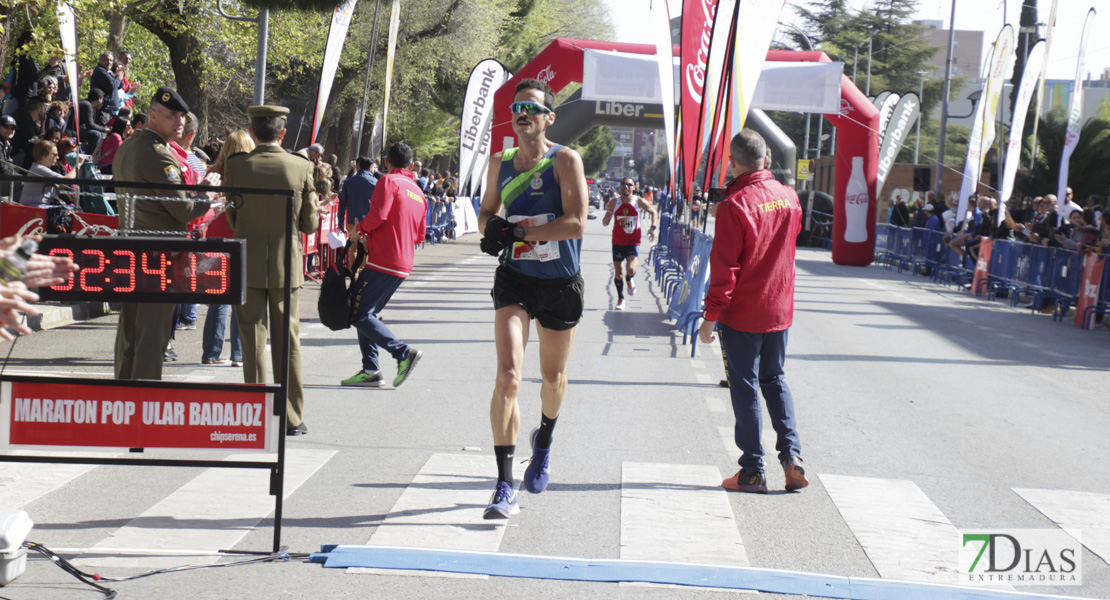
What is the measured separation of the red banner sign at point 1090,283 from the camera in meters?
16.0

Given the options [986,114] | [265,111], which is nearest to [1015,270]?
[986,114]

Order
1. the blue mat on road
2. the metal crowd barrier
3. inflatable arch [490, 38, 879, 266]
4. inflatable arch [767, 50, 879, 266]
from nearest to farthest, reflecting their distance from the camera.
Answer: the blue mat on road → the metal crowd barrier → inflatable arch [490, 38, 879, 266] → inflatable arch [767, 50, 879, 266]

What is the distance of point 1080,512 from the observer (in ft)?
19.4

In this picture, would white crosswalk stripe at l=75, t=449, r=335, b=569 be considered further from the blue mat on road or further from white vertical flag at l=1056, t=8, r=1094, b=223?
white vertical flag at l=1056, t=8, r=1094, b=223

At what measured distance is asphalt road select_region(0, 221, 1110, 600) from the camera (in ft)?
15.6

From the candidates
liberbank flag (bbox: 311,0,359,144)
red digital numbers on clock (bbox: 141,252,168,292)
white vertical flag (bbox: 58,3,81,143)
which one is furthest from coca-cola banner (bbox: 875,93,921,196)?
red digital numbers on clock (bbox: 141,252,168,292)

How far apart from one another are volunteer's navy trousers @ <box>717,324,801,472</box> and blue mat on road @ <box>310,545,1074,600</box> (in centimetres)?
152

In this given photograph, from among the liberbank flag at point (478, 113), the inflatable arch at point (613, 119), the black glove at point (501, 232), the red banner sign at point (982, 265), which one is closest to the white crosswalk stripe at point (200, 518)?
the black glove at point (501, 232)

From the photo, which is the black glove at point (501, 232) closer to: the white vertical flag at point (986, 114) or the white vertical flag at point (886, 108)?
the white vertical flag at point (986, 114)

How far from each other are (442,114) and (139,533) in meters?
46.0

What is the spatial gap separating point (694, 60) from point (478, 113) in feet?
41.1

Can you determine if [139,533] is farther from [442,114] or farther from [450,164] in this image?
[450,164]

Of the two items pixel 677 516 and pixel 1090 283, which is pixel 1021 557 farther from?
pixel 1090 283

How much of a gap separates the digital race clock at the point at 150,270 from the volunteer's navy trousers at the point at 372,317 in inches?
165
